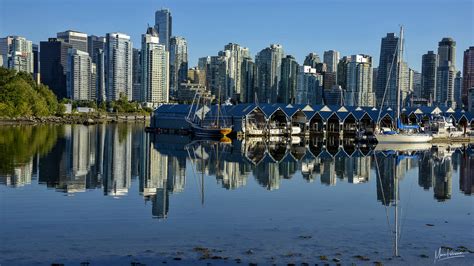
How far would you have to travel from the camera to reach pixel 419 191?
2464 centimetres

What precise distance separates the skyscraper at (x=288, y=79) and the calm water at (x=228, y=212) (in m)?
142

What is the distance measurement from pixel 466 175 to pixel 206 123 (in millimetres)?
43891

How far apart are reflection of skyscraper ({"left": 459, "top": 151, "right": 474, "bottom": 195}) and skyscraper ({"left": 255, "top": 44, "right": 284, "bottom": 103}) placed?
138m

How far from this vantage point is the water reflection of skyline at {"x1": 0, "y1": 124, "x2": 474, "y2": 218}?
24.1 metres

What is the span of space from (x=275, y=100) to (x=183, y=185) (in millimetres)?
154036

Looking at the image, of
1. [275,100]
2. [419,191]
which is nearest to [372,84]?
[275,100]

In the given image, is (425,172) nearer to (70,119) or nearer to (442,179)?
(442,179)

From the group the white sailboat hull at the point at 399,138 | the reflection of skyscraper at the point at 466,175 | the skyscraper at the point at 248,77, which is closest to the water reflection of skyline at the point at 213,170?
the reflection of skyscraper at the point at 466,175

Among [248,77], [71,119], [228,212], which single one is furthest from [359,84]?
[228,212]

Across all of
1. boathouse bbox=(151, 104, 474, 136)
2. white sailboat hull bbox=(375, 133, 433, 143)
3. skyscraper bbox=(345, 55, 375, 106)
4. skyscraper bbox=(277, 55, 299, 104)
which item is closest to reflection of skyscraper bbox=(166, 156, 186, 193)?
white sailboat hull bbox=(375, 133, 433, 143)

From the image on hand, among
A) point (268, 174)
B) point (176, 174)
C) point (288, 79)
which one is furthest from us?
point (288, 79)

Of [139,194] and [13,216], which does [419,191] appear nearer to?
[139,194]

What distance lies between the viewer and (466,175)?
31.1 metres

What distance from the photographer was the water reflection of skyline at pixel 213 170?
24.1 metres
